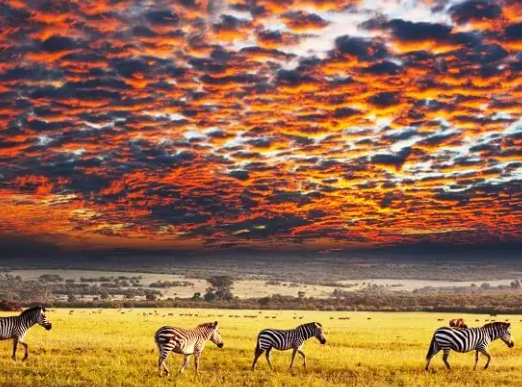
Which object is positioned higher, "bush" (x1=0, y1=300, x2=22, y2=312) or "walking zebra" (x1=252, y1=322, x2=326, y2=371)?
"walking zebra" (x1=252, y1=322, x2=326, y2=371)

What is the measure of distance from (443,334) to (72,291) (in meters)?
156

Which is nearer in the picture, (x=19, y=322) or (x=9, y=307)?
(x=19, y=322)

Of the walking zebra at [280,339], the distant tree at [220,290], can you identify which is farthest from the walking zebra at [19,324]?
the distant tree at [220,290]

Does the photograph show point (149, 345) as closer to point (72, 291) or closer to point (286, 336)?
point (286, 336)

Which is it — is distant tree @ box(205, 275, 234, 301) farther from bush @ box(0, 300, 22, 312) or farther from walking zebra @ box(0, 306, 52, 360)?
walking zebra @ box(0, 306, 52, 360)

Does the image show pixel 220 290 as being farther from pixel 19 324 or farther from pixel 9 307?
pixel 19 324

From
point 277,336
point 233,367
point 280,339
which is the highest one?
point 277,336

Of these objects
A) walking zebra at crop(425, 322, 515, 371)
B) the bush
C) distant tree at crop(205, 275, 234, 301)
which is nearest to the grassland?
walking zebra at crop(425, 322, 515, 371)

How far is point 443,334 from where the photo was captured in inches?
1107

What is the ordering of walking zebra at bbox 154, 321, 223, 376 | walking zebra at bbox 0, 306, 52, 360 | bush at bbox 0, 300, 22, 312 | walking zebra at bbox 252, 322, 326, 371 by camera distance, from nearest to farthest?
walking zebra at bbox 154, 321, 223, 376
walking zebra at bbox 252, 322, 326, 371
walking zebra at bbox 0, 306, 52, 360
bush at bbox 0, 300, 22, 312

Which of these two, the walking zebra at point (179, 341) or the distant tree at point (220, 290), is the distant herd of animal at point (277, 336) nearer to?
the walking zebra at point (179, 341)

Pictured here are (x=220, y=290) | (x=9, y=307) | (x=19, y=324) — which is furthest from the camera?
(x=220, y=290)

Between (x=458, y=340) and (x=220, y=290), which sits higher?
(x=220, y=290)

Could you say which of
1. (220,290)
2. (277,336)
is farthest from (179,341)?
(220,290)
